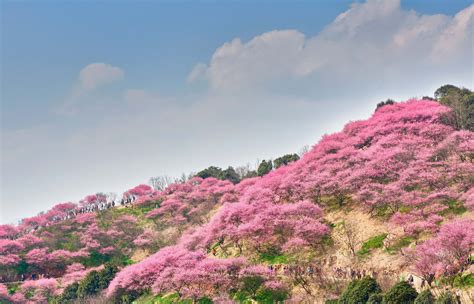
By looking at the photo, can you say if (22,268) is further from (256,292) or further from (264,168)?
(256,292)

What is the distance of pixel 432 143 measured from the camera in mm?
31500

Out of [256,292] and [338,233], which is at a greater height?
[338,233]

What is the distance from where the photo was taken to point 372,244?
77.6 feet

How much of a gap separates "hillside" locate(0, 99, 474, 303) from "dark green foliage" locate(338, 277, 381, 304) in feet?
0.46

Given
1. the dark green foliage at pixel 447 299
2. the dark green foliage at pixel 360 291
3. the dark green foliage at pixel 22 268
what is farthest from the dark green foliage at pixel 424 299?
the dark green foliage at pixel 22 268

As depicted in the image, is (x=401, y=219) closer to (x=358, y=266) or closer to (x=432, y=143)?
(x=358, y=266)

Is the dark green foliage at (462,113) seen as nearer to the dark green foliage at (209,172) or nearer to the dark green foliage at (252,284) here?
the dark green foliage at (252,284)

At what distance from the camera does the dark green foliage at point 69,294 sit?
37.0 m

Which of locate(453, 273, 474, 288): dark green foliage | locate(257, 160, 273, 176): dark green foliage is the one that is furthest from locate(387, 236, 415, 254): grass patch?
locate(257, 160, 273, 176): dark green foliage

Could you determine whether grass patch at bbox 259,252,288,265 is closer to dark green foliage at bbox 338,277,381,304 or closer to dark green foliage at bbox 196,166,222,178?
dark green foliage at bbox 338,277,381,304

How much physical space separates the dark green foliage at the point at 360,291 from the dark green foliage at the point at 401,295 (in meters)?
1.32

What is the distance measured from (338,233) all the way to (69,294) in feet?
90.6

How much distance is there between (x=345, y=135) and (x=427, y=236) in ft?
62.4

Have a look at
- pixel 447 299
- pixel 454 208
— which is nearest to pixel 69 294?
pixel 447 299
